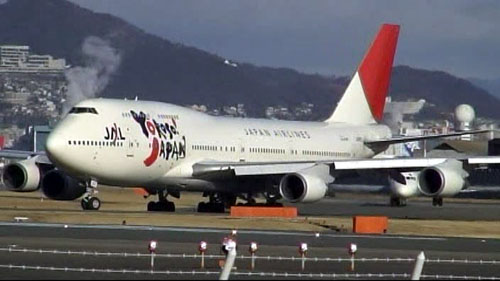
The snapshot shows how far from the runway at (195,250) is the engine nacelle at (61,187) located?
1592 centimetres

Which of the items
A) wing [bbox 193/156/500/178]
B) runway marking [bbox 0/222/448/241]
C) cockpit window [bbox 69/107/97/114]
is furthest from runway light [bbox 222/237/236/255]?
wing [bbox 193/156/500/178]

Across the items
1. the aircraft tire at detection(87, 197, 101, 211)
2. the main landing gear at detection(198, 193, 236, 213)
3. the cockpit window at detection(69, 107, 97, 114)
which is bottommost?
the aircraft tire at detection(87, 197, 101, 211)

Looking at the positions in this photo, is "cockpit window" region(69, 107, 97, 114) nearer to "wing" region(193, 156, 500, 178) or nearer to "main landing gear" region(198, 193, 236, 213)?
"wing" region(193, 156, 500, 178)

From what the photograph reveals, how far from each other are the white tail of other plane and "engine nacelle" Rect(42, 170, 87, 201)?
48.1ft

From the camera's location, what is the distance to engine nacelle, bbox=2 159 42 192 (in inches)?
2382

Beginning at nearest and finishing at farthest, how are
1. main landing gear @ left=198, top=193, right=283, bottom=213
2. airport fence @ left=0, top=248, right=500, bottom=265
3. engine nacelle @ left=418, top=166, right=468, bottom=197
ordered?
airport fence @ left=0, top=248, right=500, bottom=265
engine nacelle @ left=418, top=166, right=468, bottom=197
main landing gear @ left=198, top=193, right=283, bottom=213

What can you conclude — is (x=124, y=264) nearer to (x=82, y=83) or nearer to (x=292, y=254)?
(x=292, y=254)

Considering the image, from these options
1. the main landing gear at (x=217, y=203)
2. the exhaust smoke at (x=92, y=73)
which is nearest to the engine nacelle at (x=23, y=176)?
the main landing gear at (x=217, y=203)

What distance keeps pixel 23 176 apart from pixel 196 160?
766 cm

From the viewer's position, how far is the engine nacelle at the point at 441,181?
54.2 metres

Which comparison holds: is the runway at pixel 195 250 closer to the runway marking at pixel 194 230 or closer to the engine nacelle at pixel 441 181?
the runway marking at pixel 194 230

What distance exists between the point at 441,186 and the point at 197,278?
99.1ft

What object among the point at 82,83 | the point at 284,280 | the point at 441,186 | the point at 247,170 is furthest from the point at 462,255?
the point at 82,83

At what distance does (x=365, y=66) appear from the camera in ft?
228
